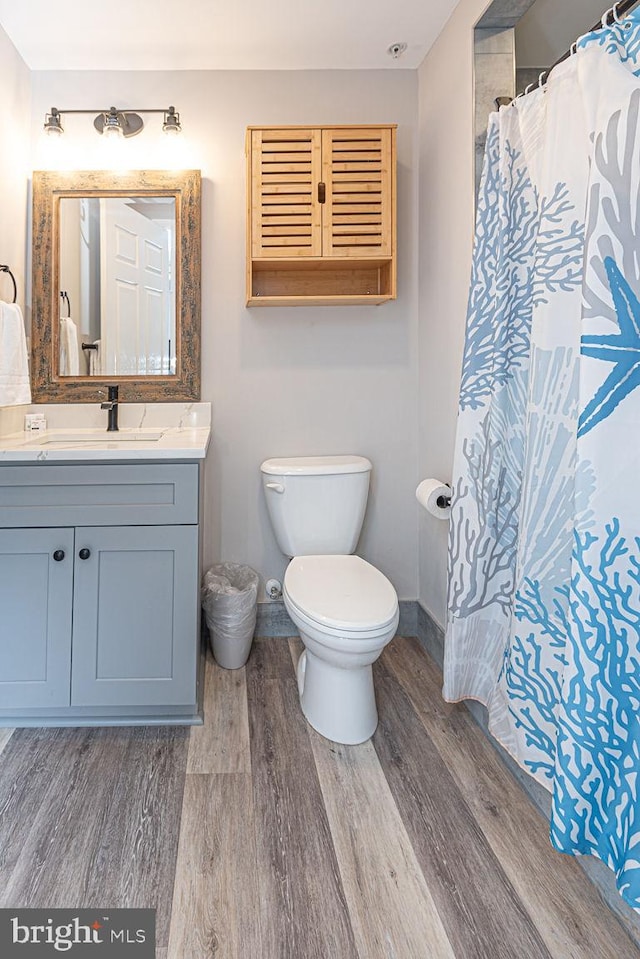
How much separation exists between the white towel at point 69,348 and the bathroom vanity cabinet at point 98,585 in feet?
2.60

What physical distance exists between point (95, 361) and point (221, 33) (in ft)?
4.33

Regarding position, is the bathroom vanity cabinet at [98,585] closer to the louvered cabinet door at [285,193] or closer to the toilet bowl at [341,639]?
the toilet bowl at [341,639]

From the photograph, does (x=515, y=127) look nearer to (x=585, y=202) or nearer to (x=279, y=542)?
(x=585, y=202)

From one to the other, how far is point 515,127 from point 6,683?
2208mm

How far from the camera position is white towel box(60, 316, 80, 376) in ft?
8.51

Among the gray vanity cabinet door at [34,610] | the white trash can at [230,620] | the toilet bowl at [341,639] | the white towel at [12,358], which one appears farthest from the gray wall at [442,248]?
the white towel at [12,358]

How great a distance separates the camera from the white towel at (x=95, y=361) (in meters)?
2.61

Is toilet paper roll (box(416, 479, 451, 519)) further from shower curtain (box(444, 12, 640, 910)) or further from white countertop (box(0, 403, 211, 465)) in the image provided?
white countertop (box(0, 403, 211, 465))

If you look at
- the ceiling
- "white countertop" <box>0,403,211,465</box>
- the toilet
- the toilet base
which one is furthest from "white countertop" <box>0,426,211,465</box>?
the ceiling

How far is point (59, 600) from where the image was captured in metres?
1.98

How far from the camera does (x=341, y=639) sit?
1.81 m

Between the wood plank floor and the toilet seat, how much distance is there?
42 cm

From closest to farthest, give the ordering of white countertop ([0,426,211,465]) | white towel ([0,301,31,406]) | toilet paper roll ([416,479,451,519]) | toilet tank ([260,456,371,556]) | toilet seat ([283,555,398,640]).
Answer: toilet seat ([283,555,398,640]) → white countertop ([0,426,211,465]) → white towel ([0,301,31,406]) → toilet paper roll ([416,479,451,519]) → toilet tank ([260,456,371,556])

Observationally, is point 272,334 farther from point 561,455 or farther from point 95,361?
point 561,455
